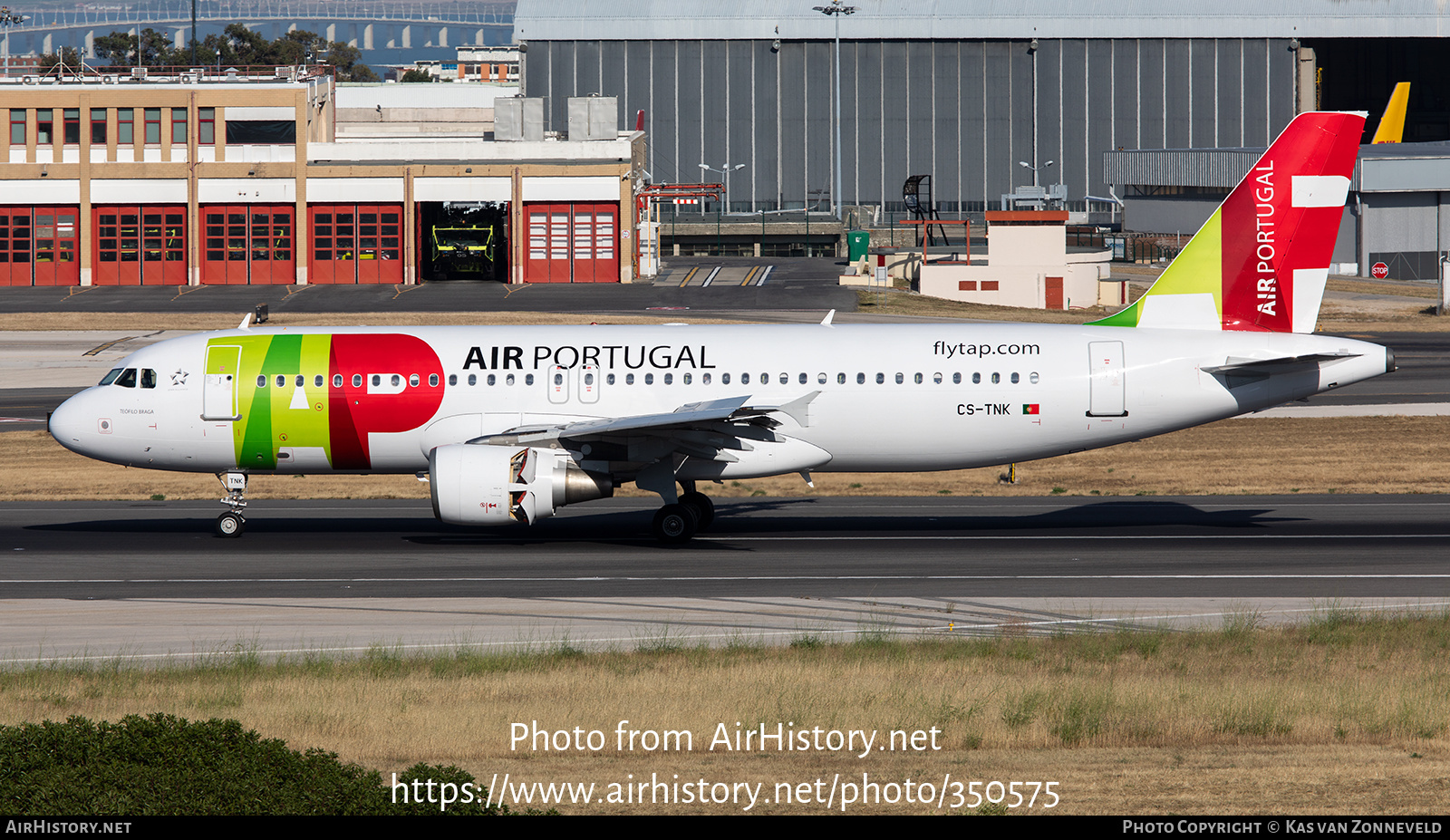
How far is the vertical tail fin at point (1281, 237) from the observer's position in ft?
97.7

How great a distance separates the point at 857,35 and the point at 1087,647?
113477mm

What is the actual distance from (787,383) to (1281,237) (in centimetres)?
1056

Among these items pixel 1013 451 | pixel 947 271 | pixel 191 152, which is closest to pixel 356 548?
pixel 1013 451

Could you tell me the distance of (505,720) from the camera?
15602mm

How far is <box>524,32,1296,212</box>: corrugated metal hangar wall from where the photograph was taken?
128 meters

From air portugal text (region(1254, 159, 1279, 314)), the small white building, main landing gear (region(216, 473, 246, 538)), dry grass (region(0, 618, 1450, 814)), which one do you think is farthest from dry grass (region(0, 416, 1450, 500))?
the small white building

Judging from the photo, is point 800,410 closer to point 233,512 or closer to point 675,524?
point 675,524

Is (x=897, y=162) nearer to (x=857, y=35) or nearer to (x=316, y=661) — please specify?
(x=857, y=35)

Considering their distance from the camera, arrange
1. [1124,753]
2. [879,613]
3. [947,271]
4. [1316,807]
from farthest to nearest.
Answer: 1. [947,271]
2. [879,613]
3. [1124,753]
4. [1316,807]

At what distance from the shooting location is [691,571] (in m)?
27.2

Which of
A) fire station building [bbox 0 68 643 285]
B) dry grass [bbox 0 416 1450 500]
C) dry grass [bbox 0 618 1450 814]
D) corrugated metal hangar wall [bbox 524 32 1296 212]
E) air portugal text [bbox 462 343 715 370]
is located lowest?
dry grass [bbox 0 618 1450 814]

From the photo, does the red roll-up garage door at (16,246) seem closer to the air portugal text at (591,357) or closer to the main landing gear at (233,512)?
the main landing gear at (233,512)

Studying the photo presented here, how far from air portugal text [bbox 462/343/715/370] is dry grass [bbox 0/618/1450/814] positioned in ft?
32.2

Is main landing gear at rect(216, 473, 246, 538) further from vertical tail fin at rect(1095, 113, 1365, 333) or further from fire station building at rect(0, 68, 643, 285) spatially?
fire station building at rect(0, 68, 643, 285)
